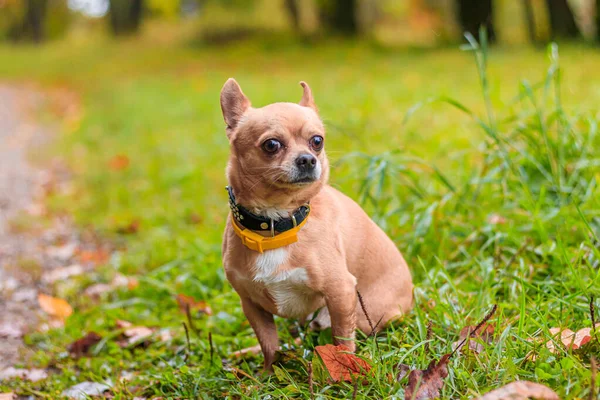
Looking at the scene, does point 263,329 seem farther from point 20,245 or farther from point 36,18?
point 36,18

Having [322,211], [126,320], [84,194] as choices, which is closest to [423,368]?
[322,211]

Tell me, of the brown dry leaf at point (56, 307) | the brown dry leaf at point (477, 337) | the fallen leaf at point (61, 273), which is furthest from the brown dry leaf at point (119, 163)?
the brown dry leaf at point (477, 337)

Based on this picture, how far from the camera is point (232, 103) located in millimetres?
2432

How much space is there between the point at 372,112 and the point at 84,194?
334 centimetres

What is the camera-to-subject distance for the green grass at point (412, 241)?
2.39 metres

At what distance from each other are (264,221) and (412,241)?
1307 mm

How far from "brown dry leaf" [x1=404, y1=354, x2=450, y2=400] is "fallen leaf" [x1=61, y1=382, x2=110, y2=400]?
1.36 meters

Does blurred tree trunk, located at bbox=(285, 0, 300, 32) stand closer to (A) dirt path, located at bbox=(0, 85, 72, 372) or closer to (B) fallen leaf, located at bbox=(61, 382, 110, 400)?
(A) dirt path, located at bbox=(0, 85, 72, 372)

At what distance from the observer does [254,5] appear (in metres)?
18.9

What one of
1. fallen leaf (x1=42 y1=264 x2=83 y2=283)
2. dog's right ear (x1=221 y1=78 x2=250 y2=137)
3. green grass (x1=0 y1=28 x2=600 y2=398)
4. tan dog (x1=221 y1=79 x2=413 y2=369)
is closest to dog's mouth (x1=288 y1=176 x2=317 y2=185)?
tan dog (x1=221 y1=79 x2=413 y2=369)

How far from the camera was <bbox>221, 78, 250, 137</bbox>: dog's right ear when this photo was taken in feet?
7.95

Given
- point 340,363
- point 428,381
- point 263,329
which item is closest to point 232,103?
point 263,329

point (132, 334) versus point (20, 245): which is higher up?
point (132, 334)

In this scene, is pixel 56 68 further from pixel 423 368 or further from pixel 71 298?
pixel 423 368
